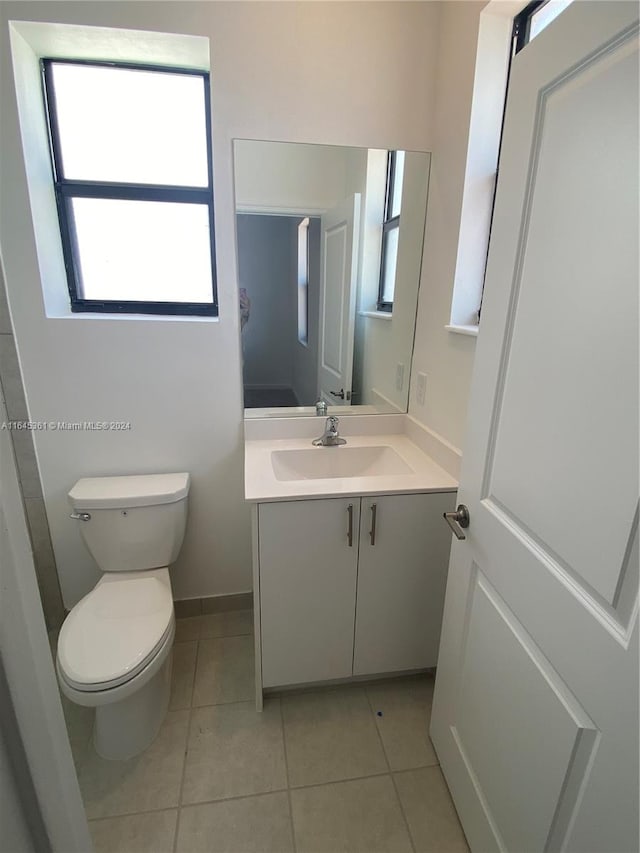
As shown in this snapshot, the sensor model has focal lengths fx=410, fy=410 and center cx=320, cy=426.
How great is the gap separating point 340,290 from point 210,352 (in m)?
0.63

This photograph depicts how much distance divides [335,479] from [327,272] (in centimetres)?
91

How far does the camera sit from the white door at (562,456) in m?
0.61

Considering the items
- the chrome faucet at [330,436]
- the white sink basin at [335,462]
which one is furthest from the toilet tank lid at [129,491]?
the chrome faucet at [330,436]

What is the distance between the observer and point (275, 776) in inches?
52.2

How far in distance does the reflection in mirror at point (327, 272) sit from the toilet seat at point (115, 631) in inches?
32.4

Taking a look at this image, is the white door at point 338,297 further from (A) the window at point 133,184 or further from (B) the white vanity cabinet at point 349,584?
(B) the white vanity cabinet at point 349,584

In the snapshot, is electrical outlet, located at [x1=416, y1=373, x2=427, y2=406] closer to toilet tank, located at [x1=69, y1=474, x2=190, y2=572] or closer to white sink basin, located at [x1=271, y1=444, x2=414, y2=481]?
white sink basin, located at [x1=271, y1=444, x2=414, y2=481]

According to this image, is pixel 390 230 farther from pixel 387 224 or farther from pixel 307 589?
pixel 307 589

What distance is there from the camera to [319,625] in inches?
57.8

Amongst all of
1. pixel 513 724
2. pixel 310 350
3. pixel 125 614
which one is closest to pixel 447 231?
pixel 310 350

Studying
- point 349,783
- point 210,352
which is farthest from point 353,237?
point 349,783

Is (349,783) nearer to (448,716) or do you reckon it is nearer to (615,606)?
(448,716)

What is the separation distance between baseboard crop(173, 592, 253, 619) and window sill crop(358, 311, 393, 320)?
4.74 feet

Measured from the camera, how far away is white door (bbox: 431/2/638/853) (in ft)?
2.01
